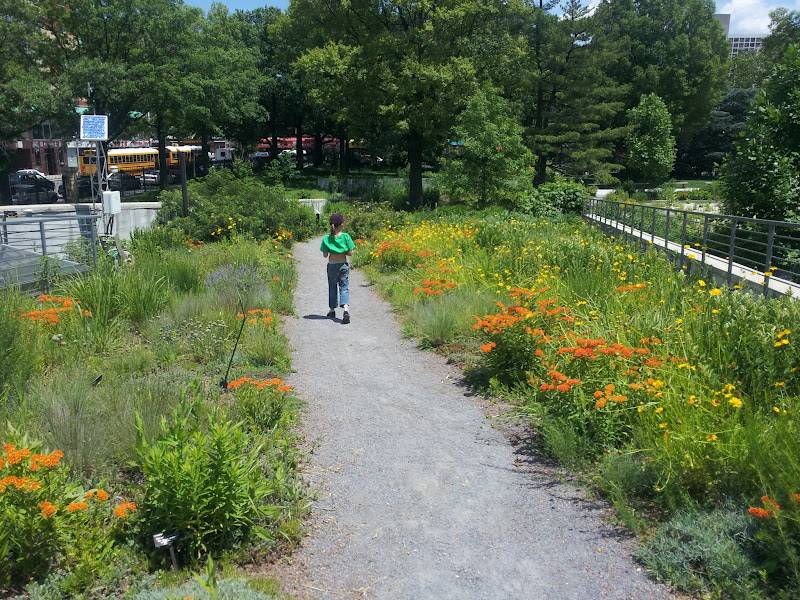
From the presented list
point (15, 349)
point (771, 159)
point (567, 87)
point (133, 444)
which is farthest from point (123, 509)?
point (567, 87)

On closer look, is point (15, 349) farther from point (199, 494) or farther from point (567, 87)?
point (567, 87)

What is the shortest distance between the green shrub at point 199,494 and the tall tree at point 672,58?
177ft

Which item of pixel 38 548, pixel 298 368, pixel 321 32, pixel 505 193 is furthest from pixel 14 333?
pixel 321 32

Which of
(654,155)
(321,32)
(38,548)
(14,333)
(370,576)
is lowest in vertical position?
(370,576)

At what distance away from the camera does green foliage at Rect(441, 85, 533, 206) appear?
2494 centimetres

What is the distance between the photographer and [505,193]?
25.8 m

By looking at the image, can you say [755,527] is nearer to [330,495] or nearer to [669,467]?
[669,467]

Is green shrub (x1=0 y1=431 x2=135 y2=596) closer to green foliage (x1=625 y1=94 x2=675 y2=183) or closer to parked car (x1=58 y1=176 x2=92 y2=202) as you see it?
parked car (x1=58 y1=176 x2=92 y2=202)

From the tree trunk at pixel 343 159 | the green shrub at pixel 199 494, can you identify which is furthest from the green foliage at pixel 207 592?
the tree trunk at pixel 343 159

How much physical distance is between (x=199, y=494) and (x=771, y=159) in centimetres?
1480

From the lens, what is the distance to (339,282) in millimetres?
10234

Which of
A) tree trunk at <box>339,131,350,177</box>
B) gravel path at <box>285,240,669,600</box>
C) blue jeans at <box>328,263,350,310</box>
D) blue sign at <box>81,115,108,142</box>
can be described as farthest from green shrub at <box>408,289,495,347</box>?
tree trunk at <box>339,131,350,177</box>

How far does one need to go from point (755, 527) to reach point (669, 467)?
25.7 inches

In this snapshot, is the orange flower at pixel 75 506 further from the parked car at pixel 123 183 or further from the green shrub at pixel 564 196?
the parked car at pixel 123 183
